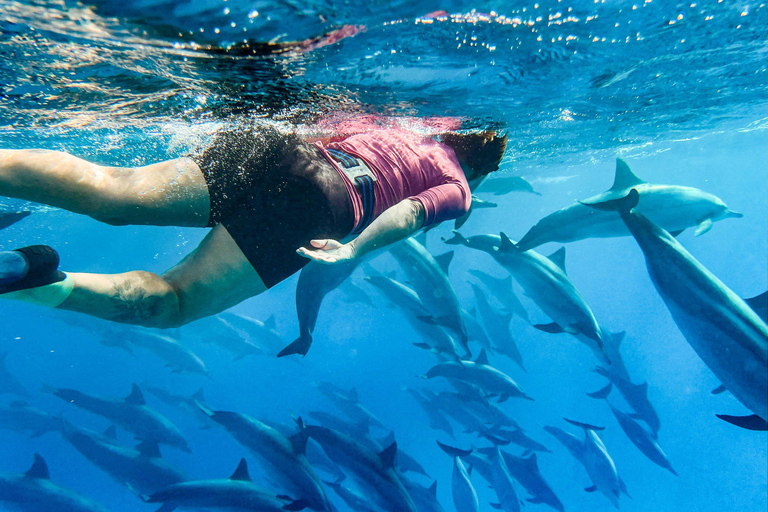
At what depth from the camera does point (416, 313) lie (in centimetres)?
982

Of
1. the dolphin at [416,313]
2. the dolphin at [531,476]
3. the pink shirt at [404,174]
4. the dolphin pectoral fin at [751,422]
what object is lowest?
the dolphin at [531,476]

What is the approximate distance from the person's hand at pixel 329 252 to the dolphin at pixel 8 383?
20126 mm

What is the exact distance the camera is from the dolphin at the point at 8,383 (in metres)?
15.4

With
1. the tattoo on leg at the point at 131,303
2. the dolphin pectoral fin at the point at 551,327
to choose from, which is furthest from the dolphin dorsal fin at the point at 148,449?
the dolphin pectoral fin at the point at 551,327

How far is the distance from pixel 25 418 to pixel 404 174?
16.7 m

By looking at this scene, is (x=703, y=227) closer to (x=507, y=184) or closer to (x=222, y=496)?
(x=507, y=184)

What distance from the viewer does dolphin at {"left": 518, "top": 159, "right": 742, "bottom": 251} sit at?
Answer: 838 cm

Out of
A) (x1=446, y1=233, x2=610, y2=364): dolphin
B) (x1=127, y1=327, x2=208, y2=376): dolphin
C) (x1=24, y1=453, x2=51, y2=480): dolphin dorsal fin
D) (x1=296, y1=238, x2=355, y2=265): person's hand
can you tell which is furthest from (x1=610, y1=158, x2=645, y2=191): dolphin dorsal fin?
(x1=24, y1=453, x2=51, y2=480): dolphin dorsal fin

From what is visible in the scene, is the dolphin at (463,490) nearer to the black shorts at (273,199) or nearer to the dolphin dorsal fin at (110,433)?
the black shorts at (273,199)

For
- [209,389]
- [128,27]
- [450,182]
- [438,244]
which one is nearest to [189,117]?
[128,27]

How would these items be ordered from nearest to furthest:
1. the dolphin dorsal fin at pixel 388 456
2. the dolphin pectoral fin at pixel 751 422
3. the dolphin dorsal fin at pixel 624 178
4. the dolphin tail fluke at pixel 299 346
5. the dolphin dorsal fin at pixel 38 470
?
the dolphin pectoral fin at pixel 751 422 < the dolphin tail fluke at pixel 299 346 < the dolphin dorsal fin at pixel 388 456 < the dolphin dorsal fin at pixel 624 178 < the dolphin dorsal fin at pixel 38 470

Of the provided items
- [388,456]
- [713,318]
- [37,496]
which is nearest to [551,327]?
[713,318]

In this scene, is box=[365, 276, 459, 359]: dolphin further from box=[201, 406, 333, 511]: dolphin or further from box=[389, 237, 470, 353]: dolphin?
box=[201, 406, 333, 511]: dolphin

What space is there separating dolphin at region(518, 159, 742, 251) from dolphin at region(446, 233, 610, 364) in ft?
1.33
